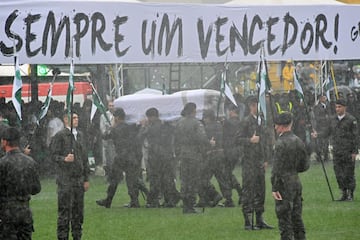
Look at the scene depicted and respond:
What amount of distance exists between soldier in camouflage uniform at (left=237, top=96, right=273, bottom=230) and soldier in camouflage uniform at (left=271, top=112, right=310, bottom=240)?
295 cm

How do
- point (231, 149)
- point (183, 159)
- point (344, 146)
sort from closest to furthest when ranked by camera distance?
point (183, 159), point (344, 146), point (231, 149)

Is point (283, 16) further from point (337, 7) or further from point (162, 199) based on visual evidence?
point (162, 199)

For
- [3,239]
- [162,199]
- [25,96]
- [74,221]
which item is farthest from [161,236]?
[25,96]

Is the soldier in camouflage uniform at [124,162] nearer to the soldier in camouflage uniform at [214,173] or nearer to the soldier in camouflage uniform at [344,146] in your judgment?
the soldier in camouflage uniform at [214,173]

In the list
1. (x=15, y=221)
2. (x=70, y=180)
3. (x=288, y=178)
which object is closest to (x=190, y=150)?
(x=70, y=180)

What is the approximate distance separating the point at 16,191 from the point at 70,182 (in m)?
2.81

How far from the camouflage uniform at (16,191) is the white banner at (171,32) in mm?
2351

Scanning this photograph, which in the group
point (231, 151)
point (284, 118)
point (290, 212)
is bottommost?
point (290, 212)

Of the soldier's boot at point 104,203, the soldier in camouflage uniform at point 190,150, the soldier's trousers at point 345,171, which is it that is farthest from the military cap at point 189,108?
the soldier's trousers at point 345,171

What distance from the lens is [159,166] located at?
71.3ft

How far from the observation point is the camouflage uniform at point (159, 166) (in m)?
21.2

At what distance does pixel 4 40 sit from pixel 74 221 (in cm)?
275

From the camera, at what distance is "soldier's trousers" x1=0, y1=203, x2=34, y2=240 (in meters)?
11.9

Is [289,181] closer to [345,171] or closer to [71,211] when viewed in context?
[71,211]
